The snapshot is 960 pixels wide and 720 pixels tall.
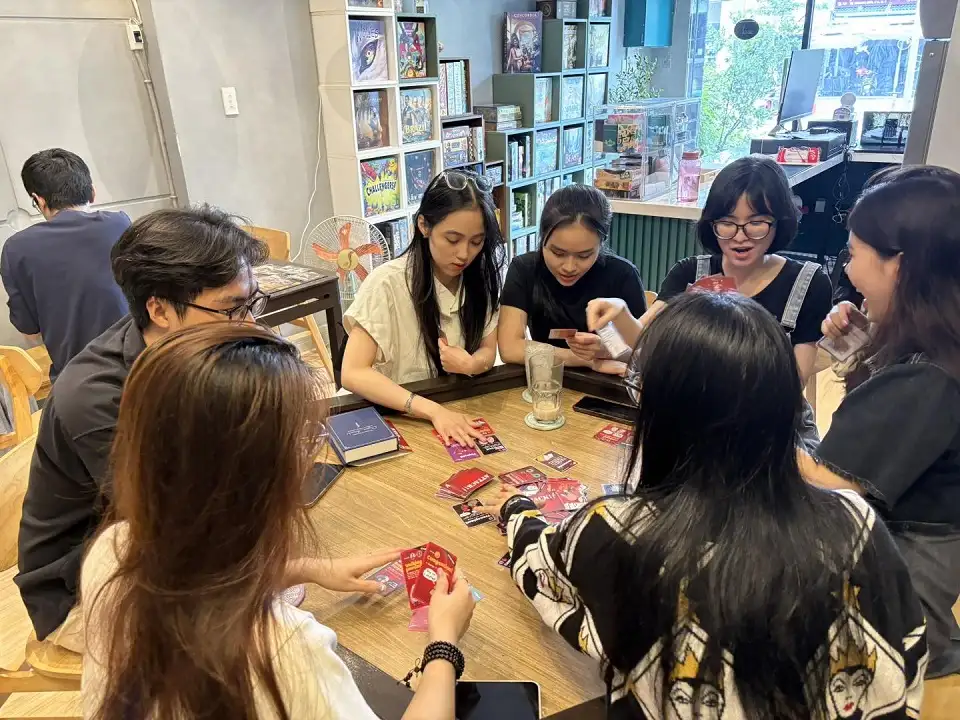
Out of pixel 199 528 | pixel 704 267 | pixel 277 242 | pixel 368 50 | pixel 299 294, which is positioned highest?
Result: pixel 368 50

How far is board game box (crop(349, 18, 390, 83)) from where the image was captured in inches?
139

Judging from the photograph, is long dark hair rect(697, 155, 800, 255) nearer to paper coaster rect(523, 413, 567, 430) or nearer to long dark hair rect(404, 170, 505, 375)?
long dark hair rect(404, 170, 505, 375)

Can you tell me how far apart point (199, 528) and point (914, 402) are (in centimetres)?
102

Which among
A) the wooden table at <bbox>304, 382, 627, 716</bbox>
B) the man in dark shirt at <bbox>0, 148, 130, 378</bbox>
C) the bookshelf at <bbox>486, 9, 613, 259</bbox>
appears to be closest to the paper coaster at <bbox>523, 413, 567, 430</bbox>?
the wooden table at <bbox>304, 382, 627, 716</bbox>

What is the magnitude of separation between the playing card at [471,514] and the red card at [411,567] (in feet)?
0.53

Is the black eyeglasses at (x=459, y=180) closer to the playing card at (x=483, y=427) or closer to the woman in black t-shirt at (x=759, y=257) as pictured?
the woman in black t-shirt at (x=759, y=257)

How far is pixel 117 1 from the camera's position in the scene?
3031 mm

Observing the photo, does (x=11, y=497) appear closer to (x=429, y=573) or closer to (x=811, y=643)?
(x=429, y=573)

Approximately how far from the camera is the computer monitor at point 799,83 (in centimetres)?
461

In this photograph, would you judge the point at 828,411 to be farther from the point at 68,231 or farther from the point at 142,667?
the point at 68,231

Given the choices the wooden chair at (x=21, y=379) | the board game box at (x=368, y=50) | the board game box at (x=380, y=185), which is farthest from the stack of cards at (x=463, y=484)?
the board game box at (x=368, y=50)

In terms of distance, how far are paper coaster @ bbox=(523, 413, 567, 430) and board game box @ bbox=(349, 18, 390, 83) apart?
2.75 meters

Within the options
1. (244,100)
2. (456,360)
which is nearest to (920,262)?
(456,360)

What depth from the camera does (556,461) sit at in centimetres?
134
